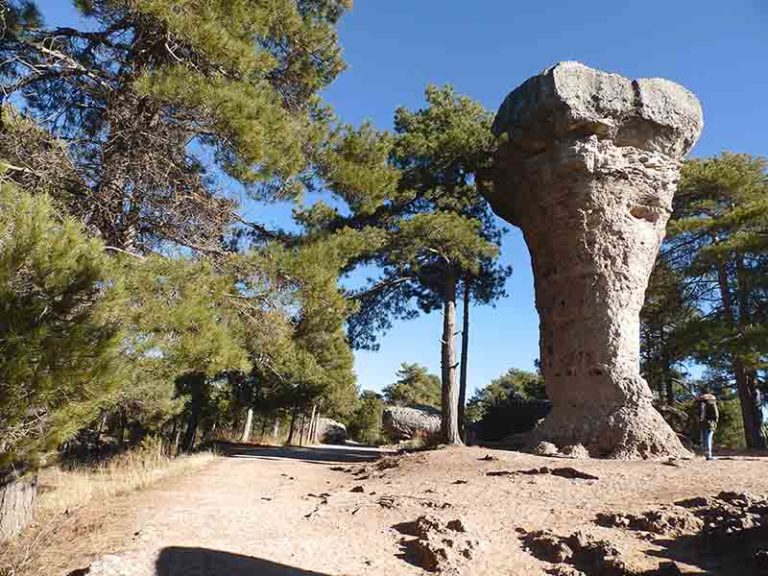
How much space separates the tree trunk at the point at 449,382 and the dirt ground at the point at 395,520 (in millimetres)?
4192

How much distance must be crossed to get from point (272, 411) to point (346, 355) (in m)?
7.46

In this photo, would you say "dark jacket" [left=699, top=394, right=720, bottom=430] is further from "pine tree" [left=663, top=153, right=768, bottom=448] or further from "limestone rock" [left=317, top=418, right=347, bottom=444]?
"limestone rock" [left=317, top=418, right=347, bottom=444]

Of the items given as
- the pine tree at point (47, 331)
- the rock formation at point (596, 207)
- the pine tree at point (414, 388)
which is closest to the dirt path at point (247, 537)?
the pine tree at point (47, 331)

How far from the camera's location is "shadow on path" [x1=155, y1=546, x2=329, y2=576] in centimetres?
386

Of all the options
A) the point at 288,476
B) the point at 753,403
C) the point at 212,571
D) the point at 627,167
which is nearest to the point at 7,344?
the point at 212,571

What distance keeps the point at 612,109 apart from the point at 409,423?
13.9 metres

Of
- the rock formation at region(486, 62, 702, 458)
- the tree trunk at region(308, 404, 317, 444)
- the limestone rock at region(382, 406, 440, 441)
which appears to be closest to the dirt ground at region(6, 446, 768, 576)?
the rock formation at region(486, 62, 702, 458)

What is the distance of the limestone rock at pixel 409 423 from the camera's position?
2003cm

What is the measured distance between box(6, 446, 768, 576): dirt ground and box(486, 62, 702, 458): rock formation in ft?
9.34

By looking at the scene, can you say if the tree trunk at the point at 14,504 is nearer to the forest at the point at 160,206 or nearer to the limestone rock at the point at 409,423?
the forest at the point at 160,206

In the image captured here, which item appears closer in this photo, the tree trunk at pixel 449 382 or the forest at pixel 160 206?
the forest at pixel 160 206

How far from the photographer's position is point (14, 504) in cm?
518

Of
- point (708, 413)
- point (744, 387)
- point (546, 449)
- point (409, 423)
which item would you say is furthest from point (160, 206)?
point (744, 387)

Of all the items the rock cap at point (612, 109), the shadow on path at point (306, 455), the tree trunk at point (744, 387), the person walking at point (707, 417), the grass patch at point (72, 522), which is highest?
the rock cap at point (612, 109)
